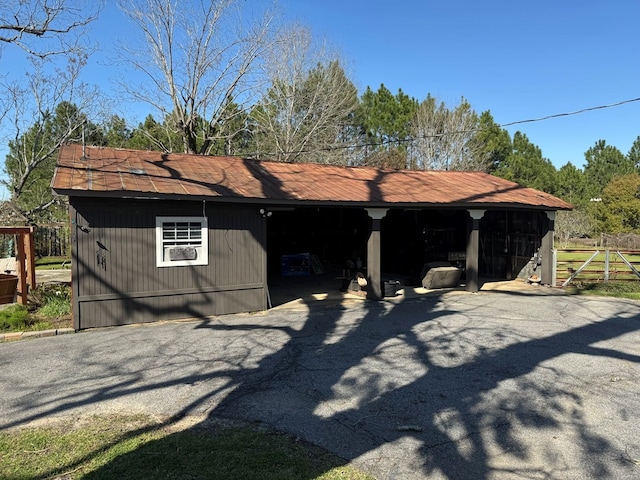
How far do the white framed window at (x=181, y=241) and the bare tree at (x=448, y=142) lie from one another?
77.6ft

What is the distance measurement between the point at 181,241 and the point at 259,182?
248 cm

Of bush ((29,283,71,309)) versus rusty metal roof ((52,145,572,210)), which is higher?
rusty metal roof ((52,145,572,210))

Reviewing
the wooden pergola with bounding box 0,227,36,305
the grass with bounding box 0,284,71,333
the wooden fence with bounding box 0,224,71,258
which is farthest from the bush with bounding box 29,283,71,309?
the wooden fence with bounding box 0,224,71,258

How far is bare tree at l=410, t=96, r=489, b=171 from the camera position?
1168 inches

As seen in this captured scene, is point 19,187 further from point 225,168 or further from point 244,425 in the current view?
point 244,425

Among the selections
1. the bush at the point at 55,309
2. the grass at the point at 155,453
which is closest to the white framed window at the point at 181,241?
the bush at the point at 55,309

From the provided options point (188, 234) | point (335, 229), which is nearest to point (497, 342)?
point (188, 234)

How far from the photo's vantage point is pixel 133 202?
27.2 feet

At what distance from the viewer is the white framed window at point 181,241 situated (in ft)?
28.0

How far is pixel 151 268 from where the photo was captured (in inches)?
334

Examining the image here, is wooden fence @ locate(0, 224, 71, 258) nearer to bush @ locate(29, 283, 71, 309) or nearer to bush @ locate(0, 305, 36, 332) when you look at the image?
bush @ locate(29, 283, 71, 309)

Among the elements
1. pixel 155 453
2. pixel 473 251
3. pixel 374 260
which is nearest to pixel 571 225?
pixel 473 251

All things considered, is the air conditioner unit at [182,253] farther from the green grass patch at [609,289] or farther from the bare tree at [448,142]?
the bare tree at [448,142]

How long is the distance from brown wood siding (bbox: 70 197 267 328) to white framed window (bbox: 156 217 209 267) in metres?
0.11
